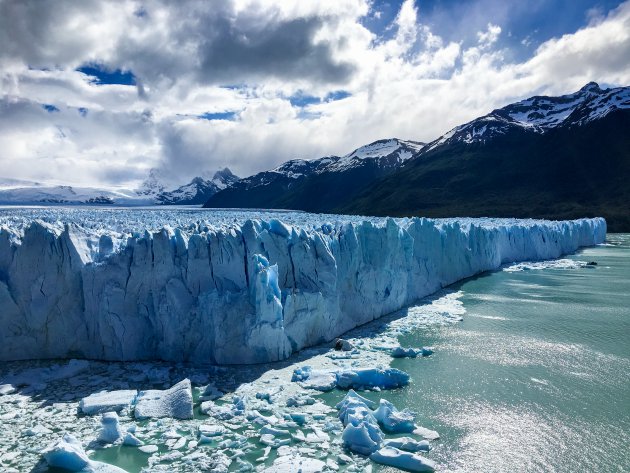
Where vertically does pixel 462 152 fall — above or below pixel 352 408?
above

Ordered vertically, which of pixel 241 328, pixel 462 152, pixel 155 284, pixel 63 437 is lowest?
pixel 63 437

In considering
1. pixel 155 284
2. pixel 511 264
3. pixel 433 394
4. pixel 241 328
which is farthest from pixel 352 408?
pixel 511 264

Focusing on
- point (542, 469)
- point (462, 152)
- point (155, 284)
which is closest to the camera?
point (542, 469)

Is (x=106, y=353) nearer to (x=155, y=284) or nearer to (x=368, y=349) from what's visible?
(x=155, y=284)

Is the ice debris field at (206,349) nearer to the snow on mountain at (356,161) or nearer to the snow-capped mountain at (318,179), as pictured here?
the snow-capped mountain at (318,179)

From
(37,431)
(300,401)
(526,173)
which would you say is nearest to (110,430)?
(37,431)

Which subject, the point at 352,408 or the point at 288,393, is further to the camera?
the point at 288,393

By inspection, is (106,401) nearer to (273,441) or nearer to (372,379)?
(273,441)
